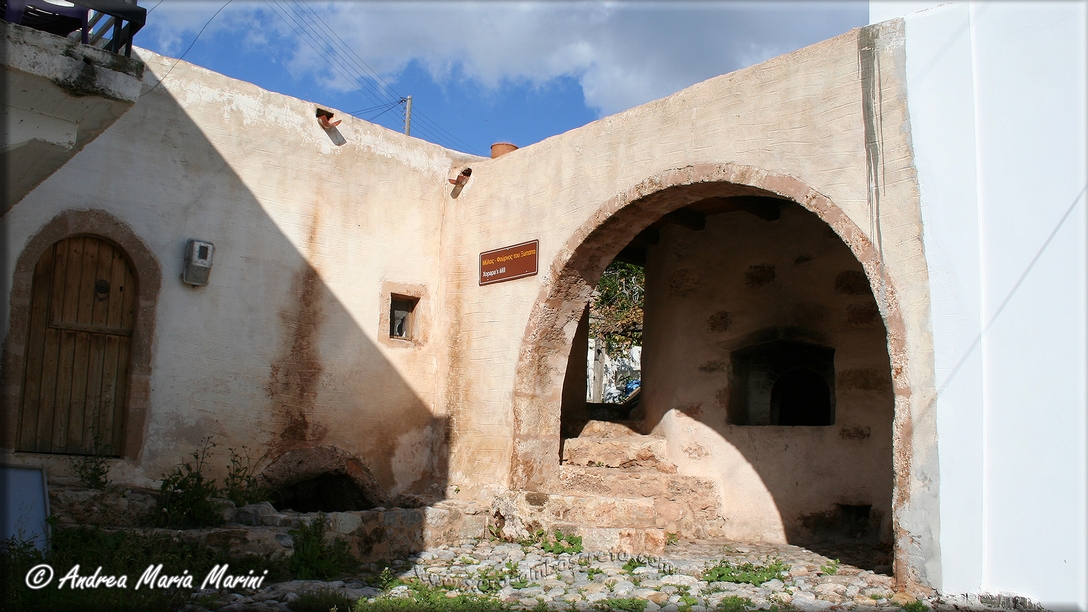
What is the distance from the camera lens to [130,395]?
21.3ft

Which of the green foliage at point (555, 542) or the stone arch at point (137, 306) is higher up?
the stone arch at point (137, 306)

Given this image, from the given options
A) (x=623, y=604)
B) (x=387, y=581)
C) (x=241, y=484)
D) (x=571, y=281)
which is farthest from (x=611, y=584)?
(x=241, y=484)

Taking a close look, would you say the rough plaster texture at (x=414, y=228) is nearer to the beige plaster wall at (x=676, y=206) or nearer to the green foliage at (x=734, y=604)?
the beige plaster wall at (x=676, y=206)

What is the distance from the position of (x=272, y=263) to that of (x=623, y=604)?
415 cm

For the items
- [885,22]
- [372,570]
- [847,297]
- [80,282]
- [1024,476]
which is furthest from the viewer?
[847,297]

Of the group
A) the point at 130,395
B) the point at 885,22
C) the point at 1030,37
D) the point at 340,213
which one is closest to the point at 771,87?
the point at 885,22

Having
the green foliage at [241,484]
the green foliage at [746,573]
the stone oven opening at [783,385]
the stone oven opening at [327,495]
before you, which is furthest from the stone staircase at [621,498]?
the green foliage at [241,484]

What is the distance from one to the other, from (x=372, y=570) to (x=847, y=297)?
4474 millimetres

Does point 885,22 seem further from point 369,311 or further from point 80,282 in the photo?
point 80,282

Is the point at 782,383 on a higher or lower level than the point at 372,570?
higher

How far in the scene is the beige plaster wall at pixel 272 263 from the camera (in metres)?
6.68

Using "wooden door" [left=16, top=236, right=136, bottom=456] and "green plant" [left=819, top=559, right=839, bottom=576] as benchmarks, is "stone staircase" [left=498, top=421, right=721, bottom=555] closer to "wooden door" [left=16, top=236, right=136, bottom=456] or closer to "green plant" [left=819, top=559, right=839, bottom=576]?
"green plant" [left=819, top=559, right=839, bottom=576]

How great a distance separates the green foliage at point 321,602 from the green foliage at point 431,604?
67 millimetres

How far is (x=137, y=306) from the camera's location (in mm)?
6637
